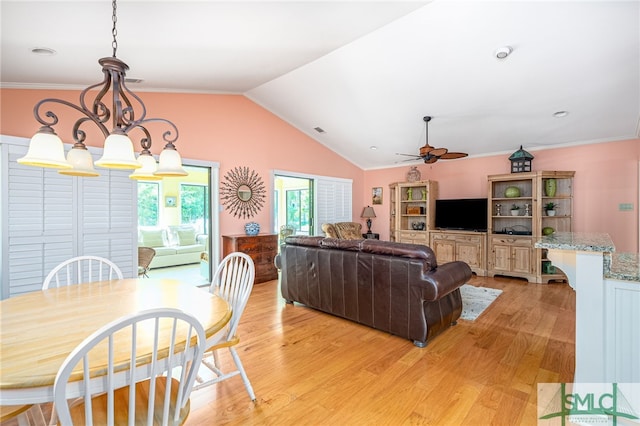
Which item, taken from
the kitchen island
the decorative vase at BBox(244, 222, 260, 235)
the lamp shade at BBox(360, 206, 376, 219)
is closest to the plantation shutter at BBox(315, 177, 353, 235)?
the lamp shade at BBox(360, 206, 376, 219)

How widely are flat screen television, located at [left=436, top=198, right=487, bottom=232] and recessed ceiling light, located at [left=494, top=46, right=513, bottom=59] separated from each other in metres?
3.10

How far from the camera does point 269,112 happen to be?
5.83 metres

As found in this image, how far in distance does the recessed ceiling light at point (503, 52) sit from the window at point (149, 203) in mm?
7585

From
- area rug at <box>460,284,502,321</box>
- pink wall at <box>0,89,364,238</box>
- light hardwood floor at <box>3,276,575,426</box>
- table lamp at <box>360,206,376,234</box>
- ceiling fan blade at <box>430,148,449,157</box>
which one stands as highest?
pink wall at <box>0,89,364,238</box>


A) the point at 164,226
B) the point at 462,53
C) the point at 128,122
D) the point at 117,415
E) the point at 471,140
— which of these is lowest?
the point at 117,415

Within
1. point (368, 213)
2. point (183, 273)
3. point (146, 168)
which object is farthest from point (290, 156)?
point (146, 168)

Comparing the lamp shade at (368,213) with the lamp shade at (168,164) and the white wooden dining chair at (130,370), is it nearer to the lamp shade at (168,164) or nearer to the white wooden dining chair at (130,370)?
the lamp shade at (168,164)

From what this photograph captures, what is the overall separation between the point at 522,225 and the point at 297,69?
16.9 feet

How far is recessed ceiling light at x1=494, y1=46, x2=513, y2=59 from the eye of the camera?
330 cm

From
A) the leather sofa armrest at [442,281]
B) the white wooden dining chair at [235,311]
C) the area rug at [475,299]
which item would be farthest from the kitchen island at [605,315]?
the white wooden dining chair at [235,311]

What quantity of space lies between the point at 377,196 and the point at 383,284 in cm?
524

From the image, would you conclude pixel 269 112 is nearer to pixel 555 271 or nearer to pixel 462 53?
pixel 462 53

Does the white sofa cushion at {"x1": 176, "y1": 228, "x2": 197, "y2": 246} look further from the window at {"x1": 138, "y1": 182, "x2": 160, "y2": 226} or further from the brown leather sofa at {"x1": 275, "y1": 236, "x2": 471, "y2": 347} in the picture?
the brown leather sofa at {"x1": 275, "y1": 236, "x2": 471, "y2": 347}

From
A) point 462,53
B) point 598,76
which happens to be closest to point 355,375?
point 462,53
